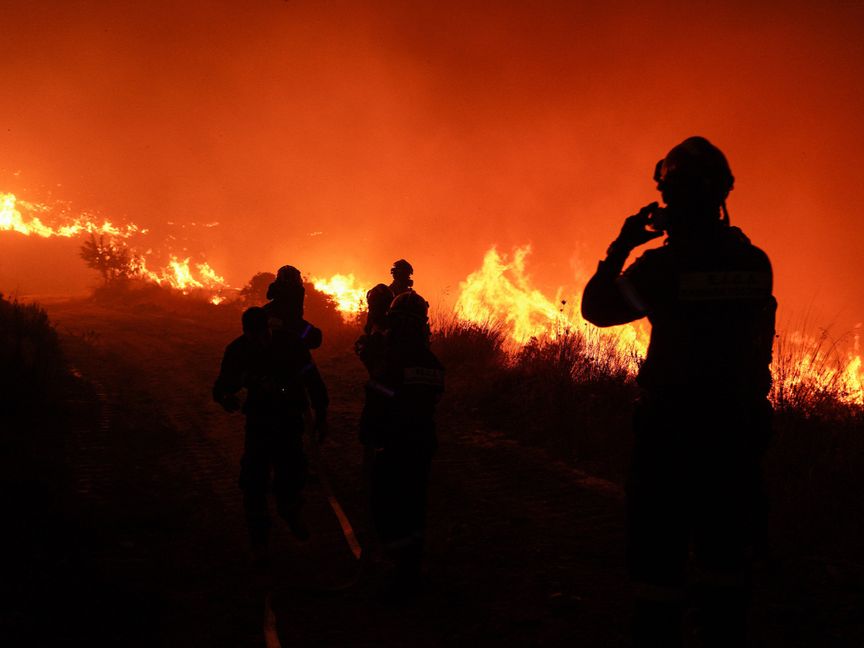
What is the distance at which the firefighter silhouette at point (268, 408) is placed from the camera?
511 cm

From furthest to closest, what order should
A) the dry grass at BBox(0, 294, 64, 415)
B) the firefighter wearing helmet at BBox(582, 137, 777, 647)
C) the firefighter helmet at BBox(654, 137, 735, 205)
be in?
the dry grass at BBox(0, 294, 64, 415), the firefighter helmet at BBox(654, 137, 735, 205), the firefighter wearing helmet at BBox(582, 137, 777, 647)

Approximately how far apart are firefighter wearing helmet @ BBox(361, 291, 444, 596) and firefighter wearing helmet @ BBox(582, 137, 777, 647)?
2.13 metres

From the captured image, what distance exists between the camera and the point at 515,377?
1059 centimetres

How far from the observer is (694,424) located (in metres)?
2.41

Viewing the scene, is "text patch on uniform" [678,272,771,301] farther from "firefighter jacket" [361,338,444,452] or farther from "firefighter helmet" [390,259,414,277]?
"firefighter helmet" [390,259,414,277]

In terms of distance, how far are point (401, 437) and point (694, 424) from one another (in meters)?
2.43

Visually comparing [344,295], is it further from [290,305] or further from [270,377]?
[270,377]

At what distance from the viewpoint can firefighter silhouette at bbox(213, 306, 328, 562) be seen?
5.11 metres

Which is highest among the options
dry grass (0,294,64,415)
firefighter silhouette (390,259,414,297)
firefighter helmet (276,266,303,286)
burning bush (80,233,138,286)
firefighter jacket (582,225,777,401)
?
burning bush (80,233,138,286)

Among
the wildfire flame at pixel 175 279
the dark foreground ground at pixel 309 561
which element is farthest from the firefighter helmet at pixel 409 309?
the wildfire flame at pixel 175 279

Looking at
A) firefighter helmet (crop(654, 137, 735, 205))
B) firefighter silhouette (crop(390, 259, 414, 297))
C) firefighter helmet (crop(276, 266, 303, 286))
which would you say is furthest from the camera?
firefighter silhouette (crop(390, 259, 414, 297))

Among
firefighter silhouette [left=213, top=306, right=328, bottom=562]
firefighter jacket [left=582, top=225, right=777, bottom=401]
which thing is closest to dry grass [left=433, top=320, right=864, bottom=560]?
firefighter jacket [left=582, top=225, right=777, bottom=401]

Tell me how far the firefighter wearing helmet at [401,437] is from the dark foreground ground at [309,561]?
1.53ft

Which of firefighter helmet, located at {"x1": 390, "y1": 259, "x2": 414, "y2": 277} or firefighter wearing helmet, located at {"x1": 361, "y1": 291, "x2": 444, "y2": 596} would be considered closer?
firefighter wearing helmet, located at {"x1": 361, "y1": 291, "x2": 444, "y2": 596}
